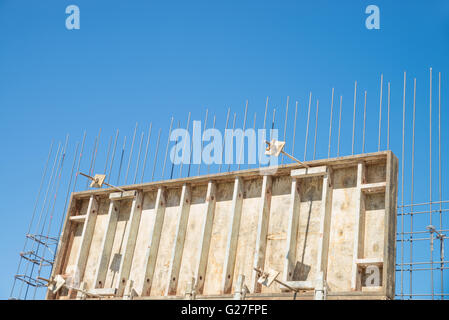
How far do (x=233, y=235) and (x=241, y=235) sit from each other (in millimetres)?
290

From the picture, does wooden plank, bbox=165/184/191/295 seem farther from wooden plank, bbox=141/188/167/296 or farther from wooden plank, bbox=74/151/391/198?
wooden plank, bbox=141/188/167/296

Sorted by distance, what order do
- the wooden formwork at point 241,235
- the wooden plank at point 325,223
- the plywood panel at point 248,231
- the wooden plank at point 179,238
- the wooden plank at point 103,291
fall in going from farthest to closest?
the wooden plank at point 103,291
the wooden plank at point 179,238
the plywood panel at point 248,231
the wooden plank at point 325,223
the wooden formwork at point 241,235

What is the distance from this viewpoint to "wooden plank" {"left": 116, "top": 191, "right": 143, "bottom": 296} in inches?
778

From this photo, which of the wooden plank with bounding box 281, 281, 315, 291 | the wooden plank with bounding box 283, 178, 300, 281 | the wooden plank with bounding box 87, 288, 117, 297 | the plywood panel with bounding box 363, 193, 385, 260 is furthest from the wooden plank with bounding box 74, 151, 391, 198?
the wooden plank with bounding box 87, 288, 117, 297

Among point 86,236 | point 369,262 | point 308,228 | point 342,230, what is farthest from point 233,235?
point 86,236

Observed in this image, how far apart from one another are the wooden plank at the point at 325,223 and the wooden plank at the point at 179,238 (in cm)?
481

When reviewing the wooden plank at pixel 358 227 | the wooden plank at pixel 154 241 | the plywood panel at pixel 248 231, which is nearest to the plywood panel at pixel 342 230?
the wooden plank at pixel 358 227

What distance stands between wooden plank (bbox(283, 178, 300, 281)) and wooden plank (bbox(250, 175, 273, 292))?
0.81 m

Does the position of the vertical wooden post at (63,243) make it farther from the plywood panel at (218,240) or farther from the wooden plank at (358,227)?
the wooden plank at (358,227)

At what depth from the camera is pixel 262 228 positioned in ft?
Answer: 57.8

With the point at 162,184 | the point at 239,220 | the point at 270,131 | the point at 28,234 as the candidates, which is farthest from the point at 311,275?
the point at 28,234

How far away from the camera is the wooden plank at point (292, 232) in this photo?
656 inches

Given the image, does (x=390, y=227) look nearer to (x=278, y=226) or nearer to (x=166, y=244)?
(x=278, y=226)
